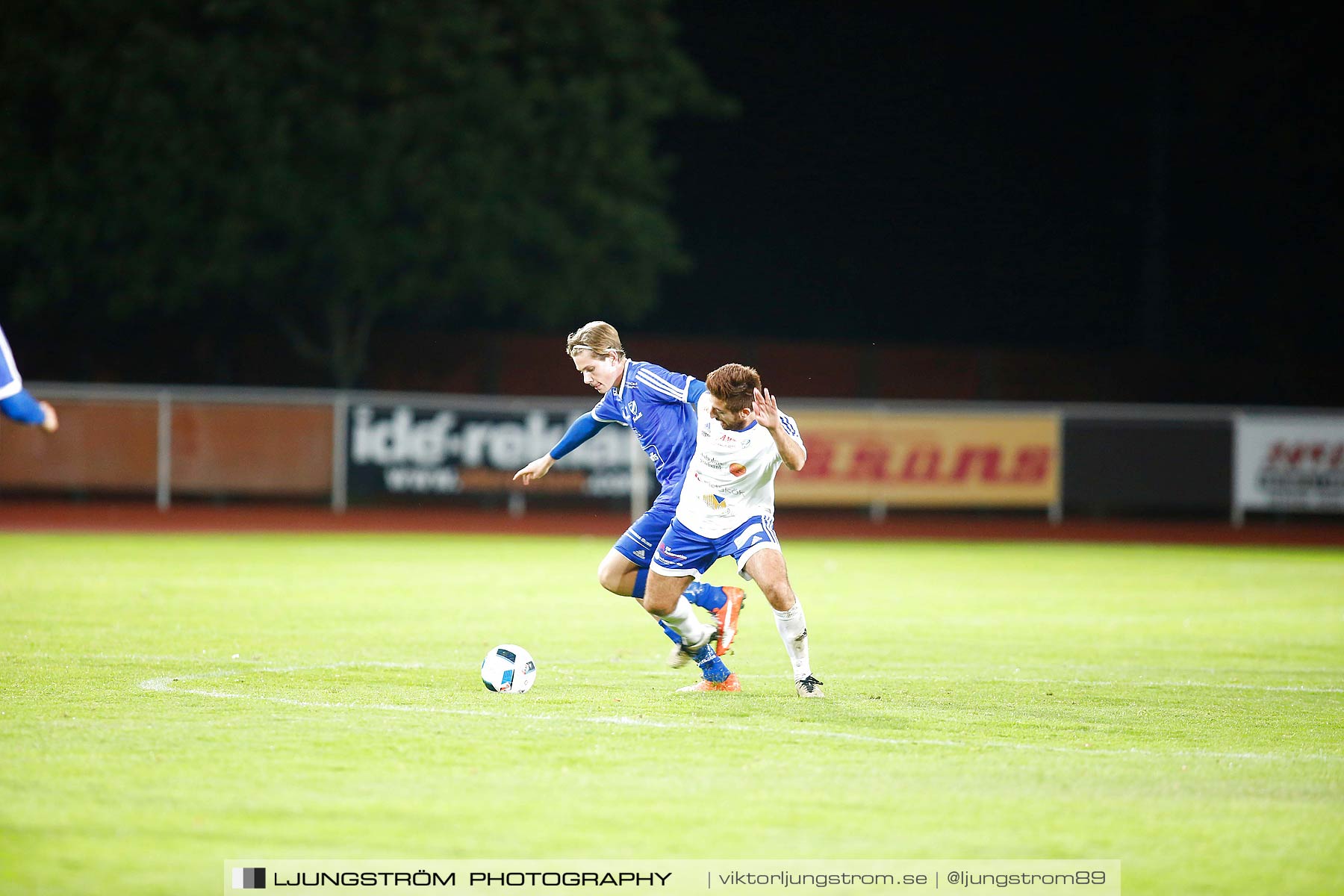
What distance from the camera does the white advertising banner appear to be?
28.4 meters

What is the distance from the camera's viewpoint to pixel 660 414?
963 centimetres

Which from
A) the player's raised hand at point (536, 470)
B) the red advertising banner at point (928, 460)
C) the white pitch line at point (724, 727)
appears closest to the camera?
the white pitch line at point (724, 727)

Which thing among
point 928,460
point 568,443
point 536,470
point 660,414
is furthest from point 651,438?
point 928,460

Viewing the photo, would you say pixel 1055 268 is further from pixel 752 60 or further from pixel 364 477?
pixel 364 477

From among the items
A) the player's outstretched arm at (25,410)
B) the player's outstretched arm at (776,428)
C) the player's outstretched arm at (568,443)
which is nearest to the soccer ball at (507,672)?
the player's outstretched arm at (568,443)

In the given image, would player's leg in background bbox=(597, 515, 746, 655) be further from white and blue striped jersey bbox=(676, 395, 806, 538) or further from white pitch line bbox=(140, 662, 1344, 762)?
white pitch line bbox=(140, 662, 1344, 762)

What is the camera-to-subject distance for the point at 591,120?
33344mm

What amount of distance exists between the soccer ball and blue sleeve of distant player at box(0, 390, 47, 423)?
2.83m

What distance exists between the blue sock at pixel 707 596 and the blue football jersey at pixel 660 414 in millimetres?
641

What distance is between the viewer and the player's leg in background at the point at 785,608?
29.1ft

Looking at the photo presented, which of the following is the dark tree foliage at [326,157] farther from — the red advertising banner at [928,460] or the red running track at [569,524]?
the red advertising banner at [928,460]

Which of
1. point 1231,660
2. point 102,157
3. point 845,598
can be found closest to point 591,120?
point 102,157

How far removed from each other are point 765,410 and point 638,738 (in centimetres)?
195

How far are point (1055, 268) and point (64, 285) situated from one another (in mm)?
25914
